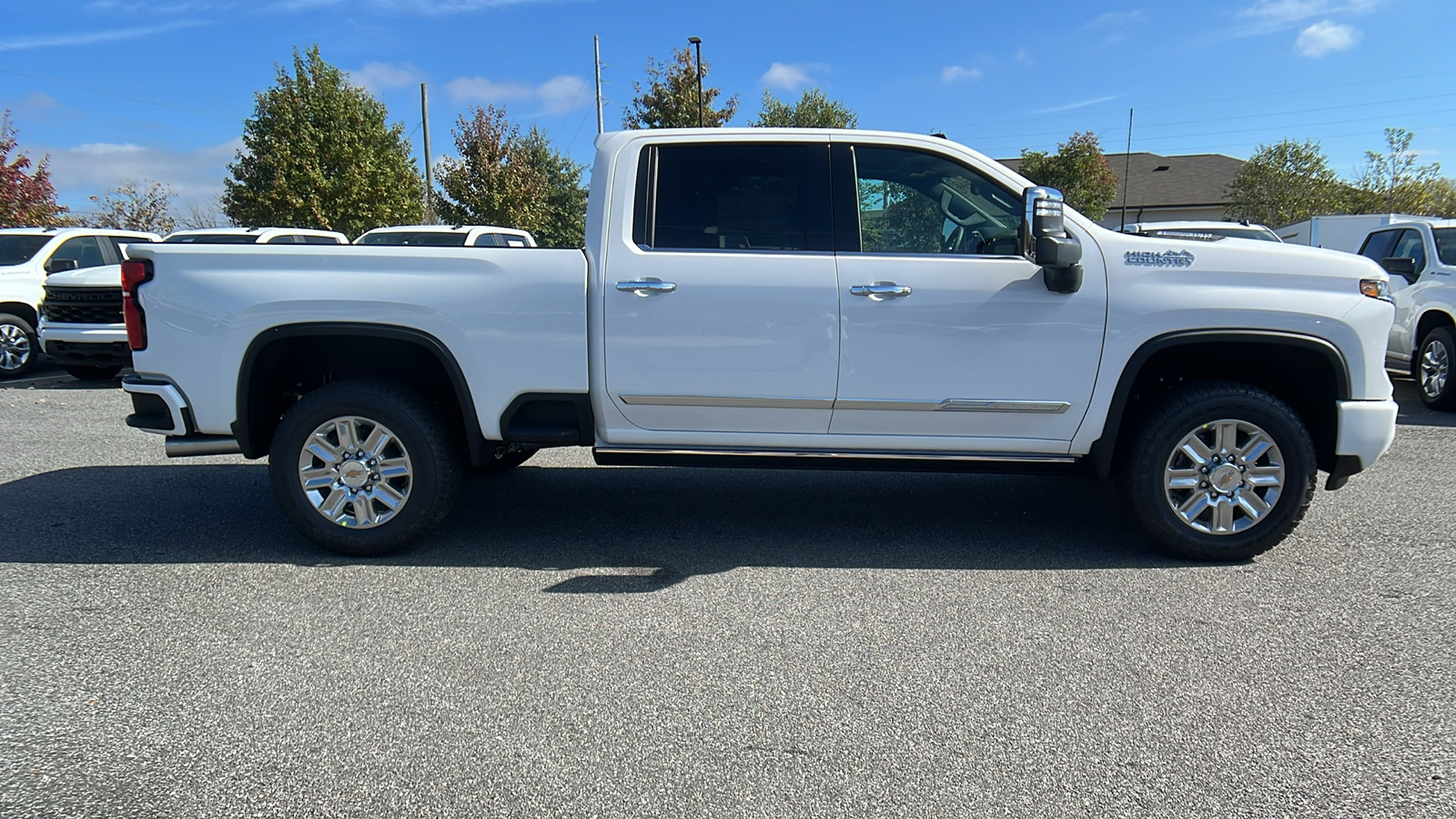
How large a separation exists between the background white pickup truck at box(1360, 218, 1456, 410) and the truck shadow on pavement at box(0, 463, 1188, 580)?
507 centimetres

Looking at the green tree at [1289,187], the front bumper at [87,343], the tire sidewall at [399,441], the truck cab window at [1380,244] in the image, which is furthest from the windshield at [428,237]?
the green tree at [1289,187]

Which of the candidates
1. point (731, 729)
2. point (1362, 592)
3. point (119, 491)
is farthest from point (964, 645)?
point (119, 491)

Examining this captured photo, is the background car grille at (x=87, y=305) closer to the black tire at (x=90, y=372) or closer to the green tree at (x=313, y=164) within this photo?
the black tire at (x=90, y=372)

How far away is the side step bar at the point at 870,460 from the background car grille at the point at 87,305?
29.4 feet

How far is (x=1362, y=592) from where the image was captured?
4125 millimetres

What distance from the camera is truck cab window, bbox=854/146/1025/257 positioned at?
445 centimetres

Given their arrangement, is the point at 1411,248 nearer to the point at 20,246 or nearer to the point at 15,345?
the point at 15,345

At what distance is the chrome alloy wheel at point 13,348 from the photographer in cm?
1164

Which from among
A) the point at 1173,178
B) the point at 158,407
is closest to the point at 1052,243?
the point at 158,407

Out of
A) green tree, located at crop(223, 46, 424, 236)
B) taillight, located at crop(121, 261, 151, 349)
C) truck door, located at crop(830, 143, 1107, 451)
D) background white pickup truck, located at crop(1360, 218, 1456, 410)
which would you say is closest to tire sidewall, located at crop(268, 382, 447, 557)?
taillight, located at crop(121, 261, 151, 349)

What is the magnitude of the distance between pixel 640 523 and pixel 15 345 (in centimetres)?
1091

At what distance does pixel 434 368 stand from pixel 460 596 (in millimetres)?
1275

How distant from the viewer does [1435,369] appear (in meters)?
8.84

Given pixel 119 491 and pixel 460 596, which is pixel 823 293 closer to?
pixel 460 596
